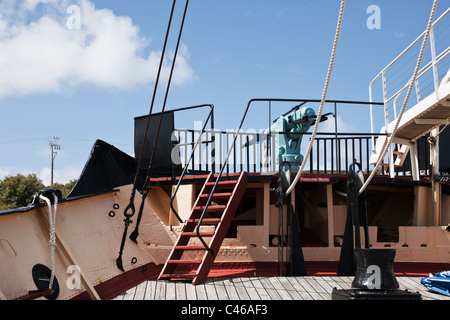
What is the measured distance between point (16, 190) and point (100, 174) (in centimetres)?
3580

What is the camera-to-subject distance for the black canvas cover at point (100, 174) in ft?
17.5

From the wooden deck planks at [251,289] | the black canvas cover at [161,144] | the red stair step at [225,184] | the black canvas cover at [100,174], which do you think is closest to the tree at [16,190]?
the black canvas cover at [161,144]

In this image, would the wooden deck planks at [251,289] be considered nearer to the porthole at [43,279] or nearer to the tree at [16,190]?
the porthole at [43,279]

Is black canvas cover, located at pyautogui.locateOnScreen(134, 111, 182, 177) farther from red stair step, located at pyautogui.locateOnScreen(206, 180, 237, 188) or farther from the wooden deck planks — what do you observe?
the wooden deck planks

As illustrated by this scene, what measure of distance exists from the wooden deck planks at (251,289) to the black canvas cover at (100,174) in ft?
4.37

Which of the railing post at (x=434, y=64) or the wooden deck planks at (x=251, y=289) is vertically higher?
the railing post at (x=434, y=64)

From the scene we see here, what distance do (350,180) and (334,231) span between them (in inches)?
127

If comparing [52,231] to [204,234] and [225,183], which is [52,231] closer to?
[204,234]

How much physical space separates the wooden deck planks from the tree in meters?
35.4

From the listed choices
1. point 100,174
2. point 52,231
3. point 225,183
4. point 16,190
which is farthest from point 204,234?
point 16,190

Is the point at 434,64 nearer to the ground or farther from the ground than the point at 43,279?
farther from the ground

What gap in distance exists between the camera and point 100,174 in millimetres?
5773
